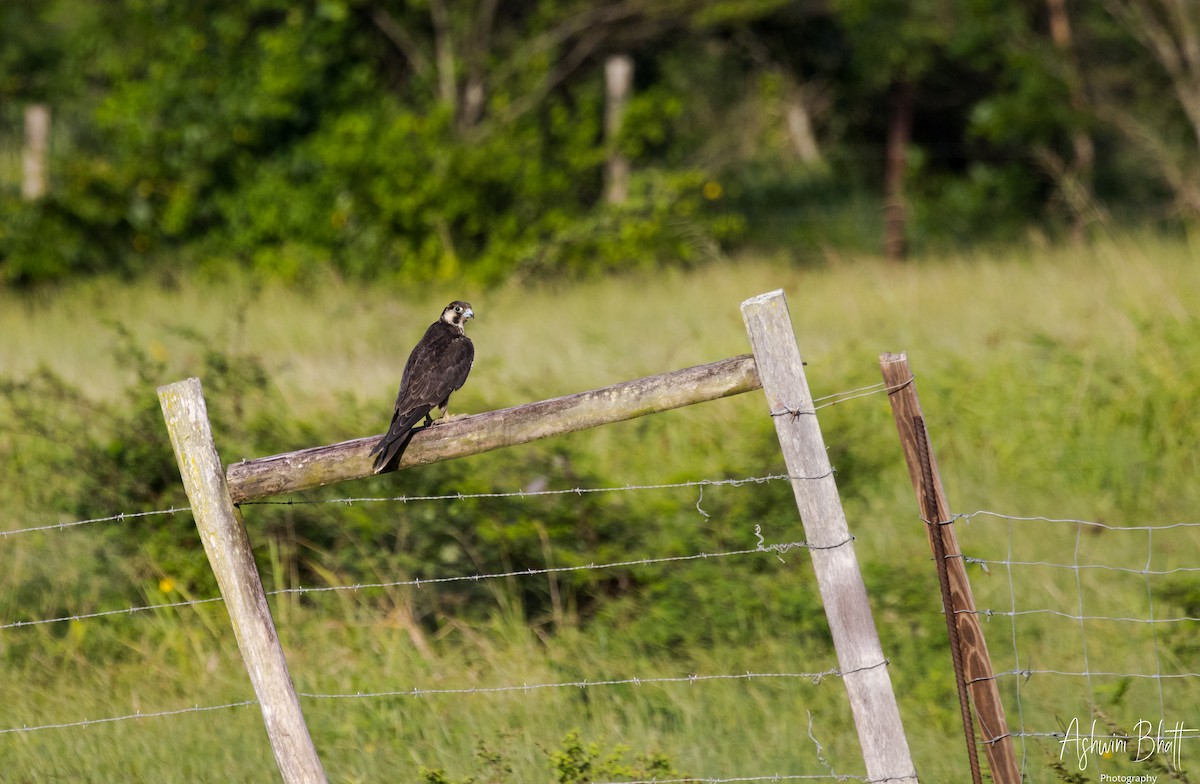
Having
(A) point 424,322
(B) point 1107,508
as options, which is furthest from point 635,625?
(A) point 424,322

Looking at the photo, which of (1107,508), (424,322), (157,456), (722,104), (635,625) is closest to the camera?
(635,625)

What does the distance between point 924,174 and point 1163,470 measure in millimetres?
11371

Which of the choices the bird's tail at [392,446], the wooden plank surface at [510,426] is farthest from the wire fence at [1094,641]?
the bird's tail at [392,446]

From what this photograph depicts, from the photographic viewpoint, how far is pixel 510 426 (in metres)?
3.32

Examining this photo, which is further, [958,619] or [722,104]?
[722,104]

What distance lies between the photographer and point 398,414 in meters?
3.96

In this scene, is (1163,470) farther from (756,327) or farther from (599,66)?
(599,66)

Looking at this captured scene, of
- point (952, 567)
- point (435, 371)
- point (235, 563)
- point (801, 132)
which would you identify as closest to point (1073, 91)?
point (435, 371)

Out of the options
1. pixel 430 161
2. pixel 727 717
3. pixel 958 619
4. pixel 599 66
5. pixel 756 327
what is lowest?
pixel 727 717

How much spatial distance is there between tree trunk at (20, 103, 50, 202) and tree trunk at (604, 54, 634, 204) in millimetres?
6044

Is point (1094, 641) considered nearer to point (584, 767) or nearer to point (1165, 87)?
point (584, 767)

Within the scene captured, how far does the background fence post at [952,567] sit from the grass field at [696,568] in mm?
720

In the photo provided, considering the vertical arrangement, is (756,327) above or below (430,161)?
below

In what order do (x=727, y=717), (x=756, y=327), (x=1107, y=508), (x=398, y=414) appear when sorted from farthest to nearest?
1. (x=1107, y=508)
2. (x=727, y=717)
3. (x=398, y=414)
4. (x=756, y=327)
